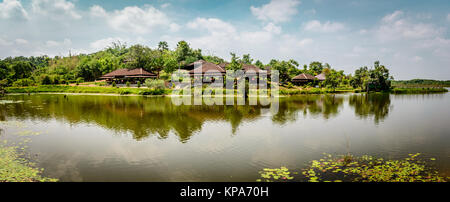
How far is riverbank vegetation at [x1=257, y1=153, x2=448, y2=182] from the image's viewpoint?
22.4 feet

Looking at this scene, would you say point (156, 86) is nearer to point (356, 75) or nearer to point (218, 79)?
point (218, 79)

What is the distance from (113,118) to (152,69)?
38395mm

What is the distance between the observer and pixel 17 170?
741cm

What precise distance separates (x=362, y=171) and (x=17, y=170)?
11.1 m

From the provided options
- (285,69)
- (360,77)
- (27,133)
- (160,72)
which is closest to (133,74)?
(160,72)

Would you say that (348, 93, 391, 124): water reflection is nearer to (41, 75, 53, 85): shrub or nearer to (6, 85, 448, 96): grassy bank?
(6, 85, 448, 96): grassy bank

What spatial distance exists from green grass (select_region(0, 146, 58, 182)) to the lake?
12.8 inches

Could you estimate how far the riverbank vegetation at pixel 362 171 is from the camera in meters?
6.82

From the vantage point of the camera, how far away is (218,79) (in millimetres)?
40125

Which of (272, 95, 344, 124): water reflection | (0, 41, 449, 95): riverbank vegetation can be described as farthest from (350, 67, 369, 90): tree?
(272, 95, 344, 124): water reflection

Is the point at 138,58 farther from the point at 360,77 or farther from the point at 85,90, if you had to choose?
the point at 360,77

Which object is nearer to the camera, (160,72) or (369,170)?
(369,170)

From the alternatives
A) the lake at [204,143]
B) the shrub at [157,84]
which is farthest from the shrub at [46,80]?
the lake at [204,143]

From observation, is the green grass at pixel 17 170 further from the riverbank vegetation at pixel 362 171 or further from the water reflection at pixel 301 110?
the water reflection at pixel 301 110
